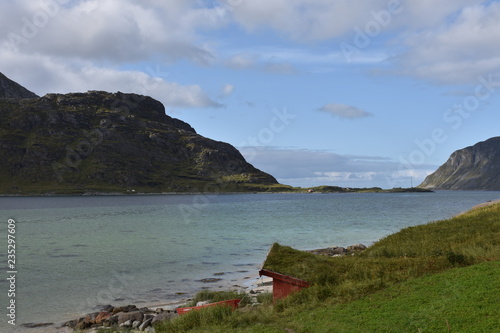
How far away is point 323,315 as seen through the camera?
696 inches

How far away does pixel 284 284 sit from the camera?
22.1 m

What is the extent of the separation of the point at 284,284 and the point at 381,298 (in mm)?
5382

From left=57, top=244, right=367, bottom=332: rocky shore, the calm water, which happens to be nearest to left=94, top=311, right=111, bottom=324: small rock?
left=57, top=244, right=367, bottom=332: rocky shore

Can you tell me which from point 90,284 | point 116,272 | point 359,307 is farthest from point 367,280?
point 116,272

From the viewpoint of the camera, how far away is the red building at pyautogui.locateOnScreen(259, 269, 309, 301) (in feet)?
70.9

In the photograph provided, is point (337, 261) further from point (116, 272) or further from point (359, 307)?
point (116, 272)

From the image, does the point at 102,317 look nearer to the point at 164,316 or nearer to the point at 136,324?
the point at 136,324

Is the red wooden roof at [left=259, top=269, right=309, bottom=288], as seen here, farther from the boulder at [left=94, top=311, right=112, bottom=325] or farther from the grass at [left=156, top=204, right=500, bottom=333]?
the boulder at [left=94, top=311, right=112, bottom=325]

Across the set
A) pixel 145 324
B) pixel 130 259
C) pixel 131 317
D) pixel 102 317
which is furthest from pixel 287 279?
pixel 130 259

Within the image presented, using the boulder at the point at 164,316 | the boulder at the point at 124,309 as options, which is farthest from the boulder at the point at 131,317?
the boulder at the point at 124,309

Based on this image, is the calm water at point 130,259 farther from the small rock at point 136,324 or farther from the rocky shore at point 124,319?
the small rock at point 136,324

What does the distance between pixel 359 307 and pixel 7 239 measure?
63657 mm

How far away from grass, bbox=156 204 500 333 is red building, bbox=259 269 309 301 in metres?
0.41

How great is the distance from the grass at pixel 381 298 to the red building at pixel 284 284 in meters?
0.41
